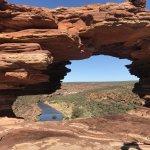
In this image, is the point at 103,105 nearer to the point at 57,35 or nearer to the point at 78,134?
the point at 57,35

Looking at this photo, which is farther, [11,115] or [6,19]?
[11,115]

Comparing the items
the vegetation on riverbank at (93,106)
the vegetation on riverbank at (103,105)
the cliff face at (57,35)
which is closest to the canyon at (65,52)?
the cliff face at (57,35)

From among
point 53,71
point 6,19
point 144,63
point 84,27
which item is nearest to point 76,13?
point 84,27

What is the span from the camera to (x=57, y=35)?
21.9 m

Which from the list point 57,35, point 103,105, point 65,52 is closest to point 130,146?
point 57,35

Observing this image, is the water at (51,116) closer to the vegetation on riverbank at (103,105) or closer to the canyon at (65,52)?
the vegetation on riverbank at (103,105)

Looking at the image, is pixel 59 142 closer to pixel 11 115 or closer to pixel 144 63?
pixel 11 115

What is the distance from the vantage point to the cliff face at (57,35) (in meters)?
21.0

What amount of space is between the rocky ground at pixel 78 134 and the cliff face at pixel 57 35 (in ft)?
11.7

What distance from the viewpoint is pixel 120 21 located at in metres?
23.0

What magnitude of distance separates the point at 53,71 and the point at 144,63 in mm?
8086

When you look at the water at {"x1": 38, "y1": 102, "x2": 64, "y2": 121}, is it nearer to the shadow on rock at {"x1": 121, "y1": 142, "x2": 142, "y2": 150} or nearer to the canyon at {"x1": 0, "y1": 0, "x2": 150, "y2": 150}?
the canyon at {"x1": 0, "y1": 0, "x2": 150, "y2": 150}

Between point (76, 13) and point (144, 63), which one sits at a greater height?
point (76, 13)

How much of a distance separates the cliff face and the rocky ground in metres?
3.57
